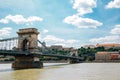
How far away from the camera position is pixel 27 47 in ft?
169

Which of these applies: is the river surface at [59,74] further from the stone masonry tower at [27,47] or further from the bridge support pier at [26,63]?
the stone masonry tower at [27,47]

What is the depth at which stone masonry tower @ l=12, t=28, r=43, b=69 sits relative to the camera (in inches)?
1850

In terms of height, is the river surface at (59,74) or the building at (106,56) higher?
the building at (106,56)

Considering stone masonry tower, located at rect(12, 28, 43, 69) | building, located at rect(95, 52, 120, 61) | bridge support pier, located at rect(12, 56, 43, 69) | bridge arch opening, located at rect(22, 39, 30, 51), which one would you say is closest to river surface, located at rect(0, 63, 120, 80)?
bridge support pier, located at rect(12, 56, 43, 69)

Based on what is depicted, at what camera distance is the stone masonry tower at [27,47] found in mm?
47000

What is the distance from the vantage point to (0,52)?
3612cm

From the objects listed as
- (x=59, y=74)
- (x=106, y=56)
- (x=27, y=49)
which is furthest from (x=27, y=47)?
(x=106, y=56)

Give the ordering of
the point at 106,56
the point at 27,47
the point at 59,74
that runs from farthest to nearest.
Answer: the point at 106,56 → the point at 27,47 → the point at 59,74

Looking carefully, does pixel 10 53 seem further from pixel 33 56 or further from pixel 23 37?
pixel 23 37

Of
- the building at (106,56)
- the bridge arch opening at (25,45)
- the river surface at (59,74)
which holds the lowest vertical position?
the river surface at (59,74)

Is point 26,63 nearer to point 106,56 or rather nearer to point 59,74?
point 59,74

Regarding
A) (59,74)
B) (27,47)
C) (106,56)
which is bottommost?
(59,74)

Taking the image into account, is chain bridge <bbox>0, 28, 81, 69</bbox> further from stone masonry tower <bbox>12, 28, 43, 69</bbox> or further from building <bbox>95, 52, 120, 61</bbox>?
building <bbox>95, 52, 120, 61</bbox>

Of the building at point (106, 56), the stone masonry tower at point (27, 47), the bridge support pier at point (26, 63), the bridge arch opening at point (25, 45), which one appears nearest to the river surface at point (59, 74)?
the bridge support pier at point (26, 63)
